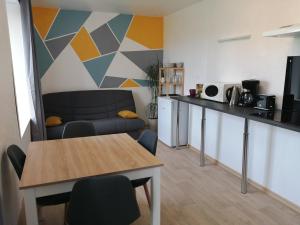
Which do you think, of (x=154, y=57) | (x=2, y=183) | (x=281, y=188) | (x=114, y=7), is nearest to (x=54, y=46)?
(x=114, y=7)

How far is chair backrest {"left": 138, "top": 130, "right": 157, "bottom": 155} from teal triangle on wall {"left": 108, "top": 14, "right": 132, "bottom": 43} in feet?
10.4

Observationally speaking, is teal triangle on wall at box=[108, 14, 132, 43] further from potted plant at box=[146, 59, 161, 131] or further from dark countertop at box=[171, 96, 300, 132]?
dark countertop at box=[171, 96, 300, 132]

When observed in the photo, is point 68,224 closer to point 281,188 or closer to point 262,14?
point 281,188

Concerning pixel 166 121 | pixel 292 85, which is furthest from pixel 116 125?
pixel 292 85

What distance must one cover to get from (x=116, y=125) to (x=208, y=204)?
2280 mm

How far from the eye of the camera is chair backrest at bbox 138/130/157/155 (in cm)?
232

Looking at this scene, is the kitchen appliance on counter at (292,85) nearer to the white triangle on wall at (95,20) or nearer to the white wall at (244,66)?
the white wall at (244,66)

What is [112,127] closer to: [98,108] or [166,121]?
[98,108]

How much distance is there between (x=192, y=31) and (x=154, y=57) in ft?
4.29

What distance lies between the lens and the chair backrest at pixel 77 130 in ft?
9.37

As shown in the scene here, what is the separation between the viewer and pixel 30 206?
155 cm

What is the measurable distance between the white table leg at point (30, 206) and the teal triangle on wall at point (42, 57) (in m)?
3.54

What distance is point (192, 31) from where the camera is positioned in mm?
4320

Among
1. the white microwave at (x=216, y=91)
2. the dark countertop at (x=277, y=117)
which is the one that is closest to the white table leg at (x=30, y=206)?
the dark countertop at (x=277, y=117)
